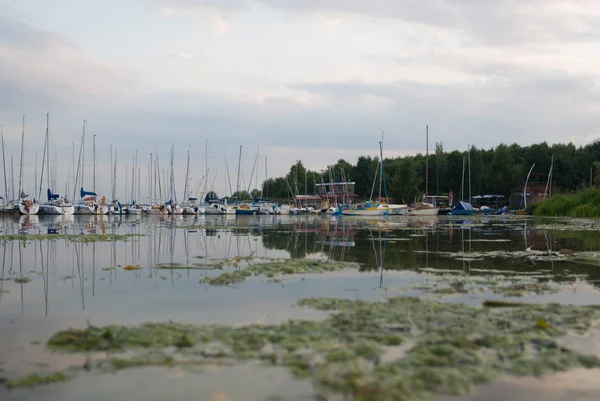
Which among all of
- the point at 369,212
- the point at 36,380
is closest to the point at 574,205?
the point at 369,212

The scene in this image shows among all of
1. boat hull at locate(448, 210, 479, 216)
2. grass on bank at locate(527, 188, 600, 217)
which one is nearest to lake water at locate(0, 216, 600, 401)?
grass on bank at locate(527, 188, 600, 217)

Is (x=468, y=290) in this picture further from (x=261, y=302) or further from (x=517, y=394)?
(x=517, y=394)

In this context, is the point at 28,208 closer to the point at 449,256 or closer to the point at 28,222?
the point at 28,222

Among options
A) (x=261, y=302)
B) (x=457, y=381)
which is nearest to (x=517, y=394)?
(x=457, y=381)

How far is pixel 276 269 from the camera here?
1631cm

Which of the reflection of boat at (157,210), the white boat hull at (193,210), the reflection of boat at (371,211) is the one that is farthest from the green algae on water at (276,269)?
the reflection of boat at (157,210)

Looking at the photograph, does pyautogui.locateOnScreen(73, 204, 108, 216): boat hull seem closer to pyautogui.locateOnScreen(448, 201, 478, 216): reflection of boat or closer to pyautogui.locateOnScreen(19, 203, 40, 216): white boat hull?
pyautogui.locateOnScreen(19, 203, 40, 216): white boat hull

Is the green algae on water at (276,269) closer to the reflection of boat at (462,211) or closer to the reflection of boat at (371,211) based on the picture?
the reflection of boat at (371,211)

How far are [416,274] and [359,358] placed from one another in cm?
847

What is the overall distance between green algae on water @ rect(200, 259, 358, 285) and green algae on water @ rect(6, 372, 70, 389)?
23.7 feet

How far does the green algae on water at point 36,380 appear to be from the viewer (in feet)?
21.9

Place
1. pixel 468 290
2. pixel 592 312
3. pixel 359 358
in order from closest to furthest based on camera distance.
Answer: pixel 359 358
pixel 592 312
pixel 468 290

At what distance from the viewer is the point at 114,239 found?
96.1 feet

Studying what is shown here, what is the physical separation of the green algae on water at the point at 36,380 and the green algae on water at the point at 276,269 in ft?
23.7
